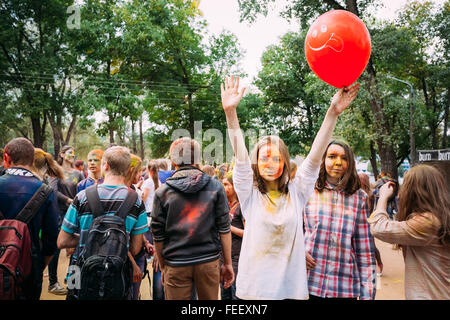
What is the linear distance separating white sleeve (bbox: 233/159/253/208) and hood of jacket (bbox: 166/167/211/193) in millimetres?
758

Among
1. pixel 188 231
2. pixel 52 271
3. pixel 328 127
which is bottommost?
pixel 52 271

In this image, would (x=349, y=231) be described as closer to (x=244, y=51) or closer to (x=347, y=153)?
(x=347, y=153)

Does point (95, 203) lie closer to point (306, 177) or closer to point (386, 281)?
point (306, 177)

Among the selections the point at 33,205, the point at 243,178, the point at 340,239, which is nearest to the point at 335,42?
the point at 243,178

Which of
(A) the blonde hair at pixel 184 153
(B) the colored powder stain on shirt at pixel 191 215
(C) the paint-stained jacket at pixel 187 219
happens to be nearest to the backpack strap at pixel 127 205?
(C) the paint-stained jacket at pixel 187 219

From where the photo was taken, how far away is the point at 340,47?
2.29 meters

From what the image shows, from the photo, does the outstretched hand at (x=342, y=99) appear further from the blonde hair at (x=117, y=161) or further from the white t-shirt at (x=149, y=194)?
the white t-shirt at (x=149, y=194)

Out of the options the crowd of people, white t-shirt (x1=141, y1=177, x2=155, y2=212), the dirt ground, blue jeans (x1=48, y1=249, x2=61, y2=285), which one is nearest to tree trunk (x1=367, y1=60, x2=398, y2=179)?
the dirt ground

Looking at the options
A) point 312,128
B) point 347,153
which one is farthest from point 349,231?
point 312,128

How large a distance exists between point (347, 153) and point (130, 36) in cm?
1781

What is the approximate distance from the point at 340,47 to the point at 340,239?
1375 millimetres

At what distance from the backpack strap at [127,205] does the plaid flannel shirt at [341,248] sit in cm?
140

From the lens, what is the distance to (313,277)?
2.33 m

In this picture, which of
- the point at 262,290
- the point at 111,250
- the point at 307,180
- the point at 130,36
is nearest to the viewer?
the point at 262,290
